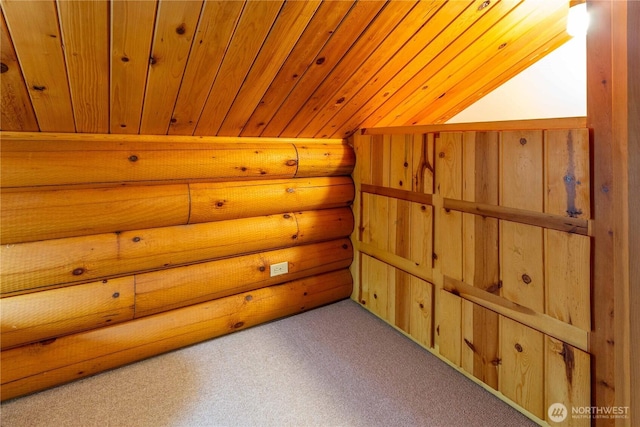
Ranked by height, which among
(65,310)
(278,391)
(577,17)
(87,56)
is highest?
(577,17)

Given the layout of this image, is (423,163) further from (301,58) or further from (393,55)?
(301,58)

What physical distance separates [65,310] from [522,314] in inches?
85.3

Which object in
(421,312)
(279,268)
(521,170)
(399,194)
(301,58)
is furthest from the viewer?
(279,268)

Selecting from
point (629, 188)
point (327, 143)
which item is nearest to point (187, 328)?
point (327, 143)

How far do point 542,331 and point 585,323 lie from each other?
18 cm

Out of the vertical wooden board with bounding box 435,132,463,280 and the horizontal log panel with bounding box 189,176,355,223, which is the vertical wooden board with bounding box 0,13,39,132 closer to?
the horizontal log panel with bounding box 189,176,355,223

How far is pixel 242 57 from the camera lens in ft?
4.83

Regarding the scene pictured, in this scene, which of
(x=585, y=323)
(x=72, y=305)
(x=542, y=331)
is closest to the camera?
(x=585, y=323)

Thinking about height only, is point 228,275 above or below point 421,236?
below

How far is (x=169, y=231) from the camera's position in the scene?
6.46ft

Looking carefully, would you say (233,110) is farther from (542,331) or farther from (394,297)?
(542,331)

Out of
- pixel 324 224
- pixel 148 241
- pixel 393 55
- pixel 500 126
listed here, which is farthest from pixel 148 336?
pixel 500 126

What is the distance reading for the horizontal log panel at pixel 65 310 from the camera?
1583 millimetres

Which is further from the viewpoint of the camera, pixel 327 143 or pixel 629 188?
pixel 327 143
